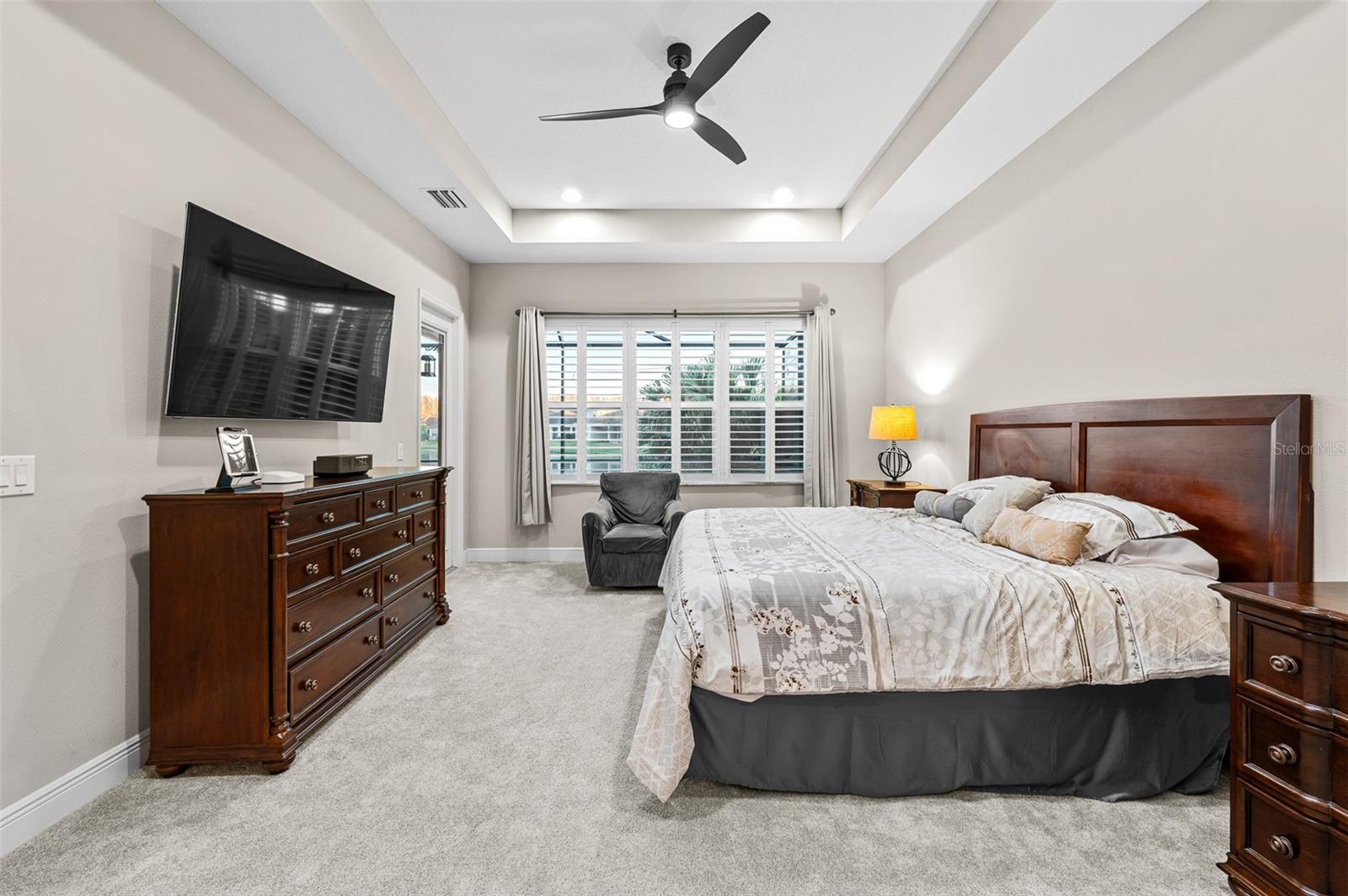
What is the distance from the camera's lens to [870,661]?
1779mm

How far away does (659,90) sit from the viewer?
2.99 metres

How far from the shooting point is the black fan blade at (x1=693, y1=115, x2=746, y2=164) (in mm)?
2754

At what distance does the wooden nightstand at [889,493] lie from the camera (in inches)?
160

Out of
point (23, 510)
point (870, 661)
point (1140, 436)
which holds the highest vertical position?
point (1140, 436)

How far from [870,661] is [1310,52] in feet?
8.02

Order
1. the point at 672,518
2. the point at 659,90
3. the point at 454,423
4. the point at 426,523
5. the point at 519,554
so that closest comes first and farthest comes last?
the point at 659,90
the point at 426,523
the point at 672,518
the point at 454,423
the point at 519,554

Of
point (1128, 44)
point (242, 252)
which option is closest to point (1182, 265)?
point (1128, 44)

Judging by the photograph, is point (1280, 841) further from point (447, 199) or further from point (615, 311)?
point (615, 311)

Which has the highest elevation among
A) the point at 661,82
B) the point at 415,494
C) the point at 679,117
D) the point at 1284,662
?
the point at 661,82

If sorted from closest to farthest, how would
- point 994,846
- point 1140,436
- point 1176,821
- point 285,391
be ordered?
point 994,846 < point 1176,821 < point 1140,436 < point 285,391

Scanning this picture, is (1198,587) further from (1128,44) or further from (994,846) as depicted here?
(1128,44)

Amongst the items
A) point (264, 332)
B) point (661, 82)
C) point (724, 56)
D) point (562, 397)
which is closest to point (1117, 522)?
point (724, 56)

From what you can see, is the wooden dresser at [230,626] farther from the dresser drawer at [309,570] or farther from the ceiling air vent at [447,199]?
the ceiling air vent at [447,199]

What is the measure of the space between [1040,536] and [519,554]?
14.0 feet
